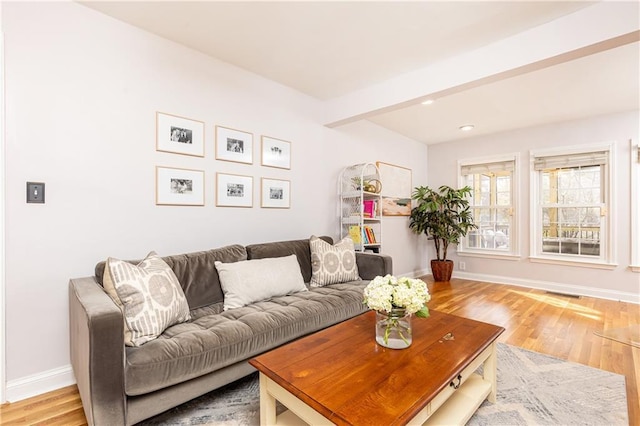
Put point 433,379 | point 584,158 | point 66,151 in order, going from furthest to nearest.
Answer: point 584,158
point 66,151
point 433,379

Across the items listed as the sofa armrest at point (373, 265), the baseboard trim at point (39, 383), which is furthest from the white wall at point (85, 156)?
the sofa armrest at point (373, 265)

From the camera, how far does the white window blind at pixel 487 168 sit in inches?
186

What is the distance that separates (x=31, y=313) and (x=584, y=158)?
5.96 metres

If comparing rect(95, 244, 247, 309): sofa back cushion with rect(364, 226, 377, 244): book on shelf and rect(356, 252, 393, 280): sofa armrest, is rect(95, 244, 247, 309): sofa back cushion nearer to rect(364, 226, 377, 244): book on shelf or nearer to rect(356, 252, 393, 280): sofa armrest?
rect(356, 252, 393, 280): sofa armrest

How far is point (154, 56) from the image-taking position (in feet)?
7.61

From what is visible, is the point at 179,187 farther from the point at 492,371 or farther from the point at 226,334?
the point at 492,371

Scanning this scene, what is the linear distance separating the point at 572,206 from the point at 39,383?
5876 millimetres

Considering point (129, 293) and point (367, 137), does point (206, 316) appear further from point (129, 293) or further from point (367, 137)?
point (367, 137)

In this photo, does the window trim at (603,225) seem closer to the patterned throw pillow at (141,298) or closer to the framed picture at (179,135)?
the framed picture at (179,135)

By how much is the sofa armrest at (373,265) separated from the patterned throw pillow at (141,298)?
1.77 m

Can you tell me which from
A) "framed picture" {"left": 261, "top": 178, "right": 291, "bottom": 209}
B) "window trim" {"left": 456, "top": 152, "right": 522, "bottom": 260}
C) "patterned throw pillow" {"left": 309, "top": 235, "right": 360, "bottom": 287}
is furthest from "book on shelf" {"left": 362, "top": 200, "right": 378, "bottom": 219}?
"window trim" {"left": 456, "top": 152, "right": 522, "bottom": 260}

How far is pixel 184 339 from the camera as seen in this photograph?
1.54 meters

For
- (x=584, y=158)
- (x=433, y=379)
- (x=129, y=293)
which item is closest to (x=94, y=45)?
(x=129, y=293)

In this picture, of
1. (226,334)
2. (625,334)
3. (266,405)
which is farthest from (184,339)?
(625,334)
